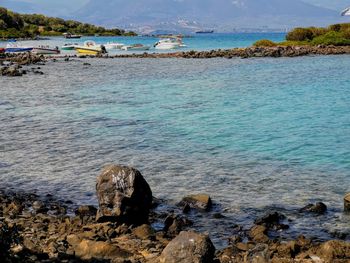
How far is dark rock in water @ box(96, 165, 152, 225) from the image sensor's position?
14.5 meters

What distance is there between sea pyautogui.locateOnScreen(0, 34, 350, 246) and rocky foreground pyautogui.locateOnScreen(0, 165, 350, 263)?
31.3 inches

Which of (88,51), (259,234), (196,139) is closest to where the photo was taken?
(259,234)

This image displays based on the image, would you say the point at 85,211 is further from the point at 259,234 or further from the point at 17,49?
the point at 17,49

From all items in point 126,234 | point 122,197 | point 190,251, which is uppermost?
point 122,197

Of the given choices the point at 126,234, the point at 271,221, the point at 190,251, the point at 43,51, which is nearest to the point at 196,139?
the point at 271,221

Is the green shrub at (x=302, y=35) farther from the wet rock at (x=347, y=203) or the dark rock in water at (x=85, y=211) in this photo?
the dark rock in water at (x=85, y=211)

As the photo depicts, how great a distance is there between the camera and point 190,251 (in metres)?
11.0

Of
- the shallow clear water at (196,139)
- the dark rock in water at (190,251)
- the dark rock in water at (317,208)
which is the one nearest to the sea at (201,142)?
the shallow clear water at (196,139)

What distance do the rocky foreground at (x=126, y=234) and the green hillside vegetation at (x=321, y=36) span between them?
3313 inches

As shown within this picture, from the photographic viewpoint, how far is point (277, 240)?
13023 millimetres

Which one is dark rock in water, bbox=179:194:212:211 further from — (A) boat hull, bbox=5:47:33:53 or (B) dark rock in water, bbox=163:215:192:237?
(A) boat hull, bbox=5:47:33:53

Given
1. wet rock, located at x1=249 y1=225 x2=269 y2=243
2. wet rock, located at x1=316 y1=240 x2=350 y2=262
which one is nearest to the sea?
wet rock, located at x1=249 y1=225 x2=269 y2=243

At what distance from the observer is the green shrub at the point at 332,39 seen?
92.8 meters

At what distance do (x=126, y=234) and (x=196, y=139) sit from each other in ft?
40.6
